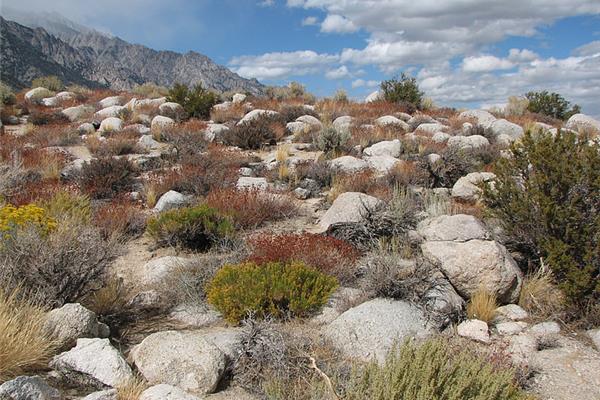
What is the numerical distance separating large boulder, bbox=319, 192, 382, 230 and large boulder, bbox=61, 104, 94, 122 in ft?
44.8

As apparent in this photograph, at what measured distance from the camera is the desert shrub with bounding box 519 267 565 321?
520cm

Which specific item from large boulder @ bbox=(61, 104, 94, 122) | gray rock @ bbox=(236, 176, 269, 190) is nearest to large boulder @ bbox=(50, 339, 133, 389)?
gray rock @ bbox=(236, 176, 269, 190)

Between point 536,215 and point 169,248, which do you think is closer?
point 536,215

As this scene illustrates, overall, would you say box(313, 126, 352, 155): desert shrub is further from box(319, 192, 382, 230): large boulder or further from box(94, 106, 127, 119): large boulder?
box(94, 106, 127, 119): large boulder

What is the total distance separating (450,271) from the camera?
5367mm

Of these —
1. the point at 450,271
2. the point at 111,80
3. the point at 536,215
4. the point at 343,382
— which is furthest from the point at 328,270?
the point at 111,80

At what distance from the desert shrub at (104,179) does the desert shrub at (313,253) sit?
432 centimetres

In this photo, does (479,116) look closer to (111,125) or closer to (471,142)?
(471,142)

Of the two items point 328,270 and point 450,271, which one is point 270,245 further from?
point 450,271

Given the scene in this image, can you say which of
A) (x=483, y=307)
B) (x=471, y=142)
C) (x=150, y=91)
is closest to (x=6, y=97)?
(x=150, y=91)

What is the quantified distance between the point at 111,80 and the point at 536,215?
654 feet

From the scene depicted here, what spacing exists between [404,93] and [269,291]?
16.9 meters

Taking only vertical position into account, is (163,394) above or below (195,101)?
below

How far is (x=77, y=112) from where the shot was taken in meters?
18.2
